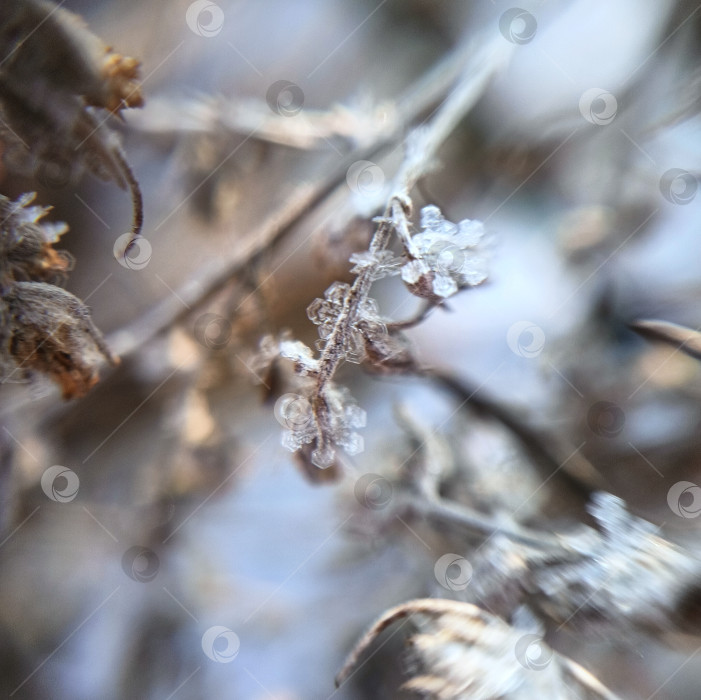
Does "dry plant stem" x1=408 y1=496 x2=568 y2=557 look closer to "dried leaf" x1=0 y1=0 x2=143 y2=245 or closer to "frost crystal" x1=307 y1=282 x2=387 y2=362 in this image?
"frost crystal" x1=307 y1=282 x2=387 y2=362

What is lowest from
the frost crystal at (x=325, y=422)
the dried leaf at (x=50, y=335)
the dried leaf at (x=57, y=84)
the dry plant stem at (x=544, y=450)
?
the dried leaf at (x=50, y=335)

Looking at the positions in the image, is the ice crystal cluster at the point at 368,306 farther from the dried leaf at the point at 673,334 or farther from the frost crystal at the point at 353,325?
the dried leaf at the point at 673,334

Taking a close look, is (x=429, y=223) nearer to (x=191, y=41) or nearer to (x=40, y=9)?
(x=40, y=9)

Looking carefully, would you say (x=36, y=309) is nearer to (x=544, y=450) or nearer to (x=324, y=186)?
(x=324, y=186)

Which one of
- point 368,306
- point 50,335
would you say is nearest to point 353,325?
point 368,306

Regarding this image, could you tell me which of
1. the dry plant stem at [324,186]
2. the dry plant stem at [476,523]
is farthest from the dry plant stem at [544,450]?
the dry plant stem at [324,186]

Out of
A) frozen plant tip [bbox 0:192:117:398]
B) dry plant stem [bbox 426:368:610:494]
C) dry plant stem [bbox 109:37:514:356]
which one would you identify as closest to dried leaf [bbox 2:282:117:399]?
frozen plant tip [bbox 0:192:117:398]
